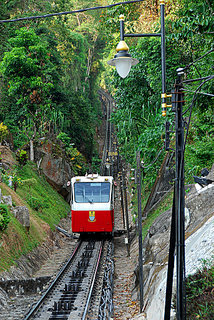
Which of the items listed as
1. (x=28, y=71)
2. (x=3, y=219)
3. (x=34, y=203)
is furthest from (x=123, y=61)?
(x=28, y=71)

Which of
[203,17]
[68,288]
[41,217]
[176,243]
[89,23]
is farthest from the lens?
[89,23]

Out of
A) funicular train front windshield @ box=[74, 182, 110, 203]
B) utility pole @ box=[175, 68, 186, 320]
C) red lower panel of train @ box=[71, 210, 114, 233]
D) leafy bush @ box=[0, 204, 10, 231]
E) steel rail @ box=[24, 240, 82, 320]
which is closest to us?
utility pole @ box=[175, 68, 186, 320]

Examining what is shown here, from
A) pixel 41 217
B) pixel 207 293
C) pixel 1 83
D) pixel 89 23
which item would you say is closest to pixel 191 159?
pixel 41 217

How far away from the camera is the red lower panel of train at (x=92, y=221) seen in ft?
66.3

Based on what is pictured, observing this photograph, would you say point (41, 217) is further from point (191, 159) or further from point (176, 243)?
point (176, 243)

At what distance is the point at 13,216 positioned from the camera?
18.3m

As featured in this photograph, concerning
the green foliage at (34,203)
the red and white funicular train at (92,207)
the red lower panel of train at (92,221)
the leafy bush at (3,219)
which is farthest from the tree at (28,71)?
the leafy bush at (3,219)

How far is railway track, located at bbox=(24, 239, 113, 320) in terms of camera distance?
10875 millimetres

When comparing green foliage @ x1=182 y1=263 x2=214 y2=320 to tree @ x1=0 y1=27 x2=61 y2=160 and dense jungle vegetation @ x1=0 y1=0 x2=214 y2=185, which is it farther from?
tree @ x1=0 y1=27 x2=61 y2=160

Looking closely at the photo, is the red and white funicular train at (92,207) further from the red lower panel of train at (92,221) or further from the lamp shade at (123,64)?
the lamp shade at (123,64)

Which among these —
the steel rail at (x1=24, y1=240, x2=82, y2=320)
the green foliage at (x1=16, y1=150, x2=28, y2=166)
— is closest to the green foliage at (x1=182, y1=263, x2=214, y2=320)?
the steel rail at (x1=24, y1=240, x2=82, y2=320)

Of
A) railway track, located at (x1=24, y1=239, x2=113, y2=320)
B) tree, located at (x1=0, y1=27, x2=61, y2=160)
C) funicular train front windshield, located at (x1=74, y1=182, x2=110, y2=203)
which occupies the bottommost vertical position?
railway track, located at (x1=24, y1=239, x2=113, y2=320)

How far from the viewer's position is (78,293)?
42.6 ft

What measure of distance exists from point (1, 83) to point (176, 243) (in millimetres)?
33620
